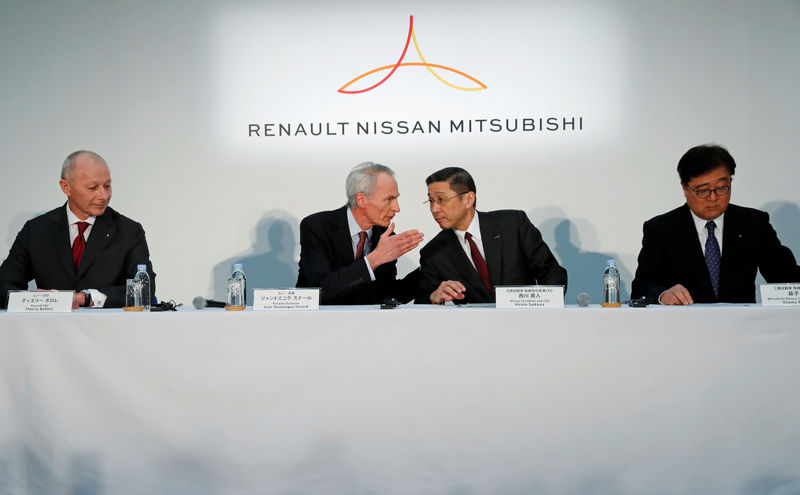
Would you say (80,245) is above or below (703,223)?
below

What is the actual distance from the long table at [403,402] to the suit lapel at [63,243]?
0.90 m

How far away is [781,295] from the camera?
7.19 ft

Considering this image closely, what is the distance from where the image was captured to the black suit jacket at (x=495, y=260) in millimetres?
3020

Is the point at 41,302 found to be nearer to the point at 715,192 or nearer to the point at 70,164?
the point at 70,164

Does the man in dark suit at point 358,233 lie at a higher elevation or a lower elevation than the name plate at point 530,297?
higher

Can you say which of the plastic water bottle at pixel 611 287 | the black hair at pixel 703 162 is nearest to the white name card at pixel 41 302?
the plastic water bottle at pixel 611 287

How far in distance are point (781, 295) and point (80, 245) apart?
295 centimetres

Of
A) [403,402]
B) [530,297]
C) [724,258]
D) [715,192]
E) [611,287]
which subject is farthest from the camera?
[715,192]

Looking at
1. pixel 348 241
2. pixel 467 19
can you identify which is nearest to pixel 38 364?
pixel 348 241

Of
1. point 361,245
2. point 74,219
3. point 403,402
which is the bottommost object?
point 403,402

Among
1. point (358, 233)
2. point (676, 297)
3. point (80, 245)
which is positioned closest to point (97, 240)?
point (80, 245)

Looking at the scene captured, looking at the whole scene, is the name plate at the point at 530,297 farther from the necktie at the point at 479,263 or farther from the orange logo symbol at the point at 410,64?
the orange logo symbol at the point at 410,64

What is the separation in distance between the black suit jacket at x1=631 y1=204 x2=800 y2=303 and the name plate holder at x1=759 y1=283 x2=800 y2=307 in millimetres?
683

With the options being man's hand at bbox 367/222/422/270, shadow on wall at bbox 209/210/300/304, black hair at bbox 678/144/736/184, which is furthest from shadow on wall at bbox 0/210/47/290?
black hair at bbox 678/144/736/184
